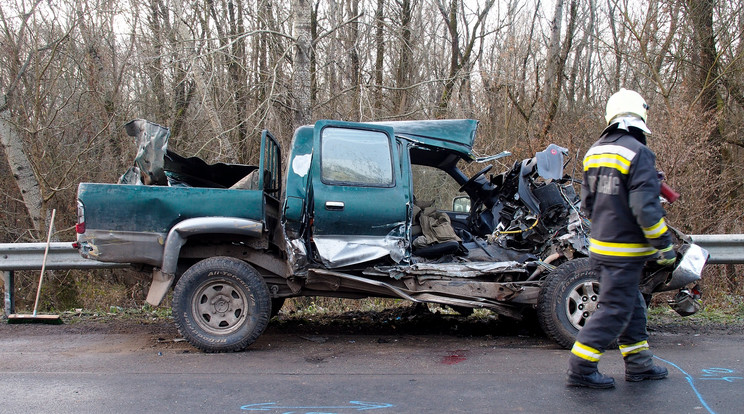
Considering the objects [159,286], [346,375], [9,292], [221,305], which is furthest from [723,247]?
[9,292]

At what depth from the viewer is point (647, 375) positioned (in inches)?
158

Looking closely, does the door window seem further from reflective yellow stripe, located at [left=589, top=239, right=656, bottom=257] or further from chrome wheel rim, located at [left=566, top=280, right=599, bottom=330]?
reflective yellow stripe, located at [left=589, top=239, right=656, bottom=257]

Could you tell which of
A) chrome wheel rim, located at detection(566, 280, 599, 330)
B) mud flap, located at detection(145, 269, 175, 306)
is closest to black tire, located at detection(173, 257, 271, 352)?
mud flap, located at detection(145, 269, 175, 306)

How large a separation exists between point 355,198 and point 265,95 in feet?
20.2

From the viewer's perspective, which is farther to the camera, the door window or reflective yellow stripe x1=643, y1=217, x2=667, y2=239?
the door window

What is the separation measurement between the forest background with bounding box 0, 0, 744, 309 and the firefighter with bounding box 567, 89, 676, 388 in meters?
4.38

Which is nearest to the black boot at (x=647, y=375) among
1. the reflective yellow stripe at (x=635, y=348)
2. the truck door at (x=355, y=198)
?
the reflective yellow stripe at (x=635, y=348)

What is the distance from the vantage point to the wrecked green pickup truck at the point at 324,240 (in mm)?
4973

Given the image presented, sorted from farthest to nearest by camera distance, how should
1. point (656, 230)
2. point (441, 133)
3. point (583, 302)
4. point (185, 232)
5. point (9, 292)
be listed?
point (9, 292) → point (441, 133) → point (583, 302) → point (185, 232) → point (656, 230)

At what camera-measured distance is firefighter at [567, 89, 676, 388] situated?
12.1 feet

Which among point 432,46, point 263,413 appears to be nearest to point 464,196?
point 263,413

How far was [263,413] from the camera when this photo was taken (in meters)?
3.43

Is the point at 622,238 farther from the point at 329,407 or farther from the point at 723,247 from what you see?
the point at 723,247

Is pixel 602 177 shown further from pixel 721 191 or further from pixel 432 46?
pixel 432 46
